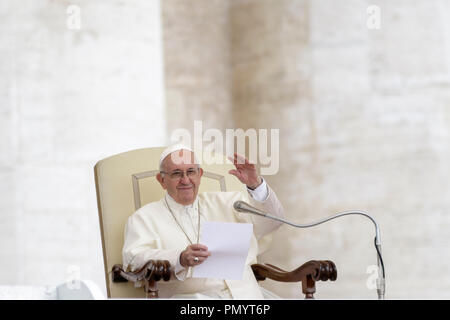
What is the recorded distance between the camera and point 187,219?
436 cm

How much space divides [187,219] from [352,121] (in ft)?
9.71

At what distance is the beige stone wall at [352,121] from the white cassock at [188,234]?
2582 millimetres

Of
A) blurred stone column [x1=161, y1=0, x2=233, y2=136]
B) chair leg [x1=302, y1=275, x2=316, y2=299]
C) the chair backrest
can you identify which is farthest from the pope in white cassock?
blurred stone column [x1=161, y1=0, x2=233, y2=136]

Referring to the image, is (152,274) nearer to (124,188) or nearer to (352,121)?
(124,188)

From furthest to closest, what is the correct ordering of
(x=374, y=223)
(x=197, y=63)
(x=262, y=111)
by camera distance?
(x=197, y=63) → (x=262, y=111) → (x=374, y=223)

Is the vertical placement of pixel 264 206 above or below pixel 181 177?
below

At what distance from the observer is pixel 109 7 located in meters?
6.29

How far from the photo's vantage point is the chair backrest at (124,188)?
13.7ft

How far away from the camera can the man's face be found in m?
4.15

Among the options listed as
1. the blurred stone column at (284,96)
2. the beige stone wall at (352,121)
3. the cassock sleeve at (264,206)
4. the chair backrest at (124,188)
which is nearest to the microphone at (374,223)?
the cassock sleeve at (264,206)

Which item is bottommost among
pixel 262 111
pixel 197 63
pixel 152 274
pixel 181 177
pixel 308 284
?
pixel 308 284

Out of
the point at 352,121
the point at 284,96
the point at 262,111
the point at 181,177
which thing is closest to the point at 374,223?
the point at 181,177

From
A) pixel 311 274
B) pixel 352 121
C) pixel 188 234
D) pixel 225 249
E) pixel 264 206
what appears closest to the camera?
pixel 225 249
